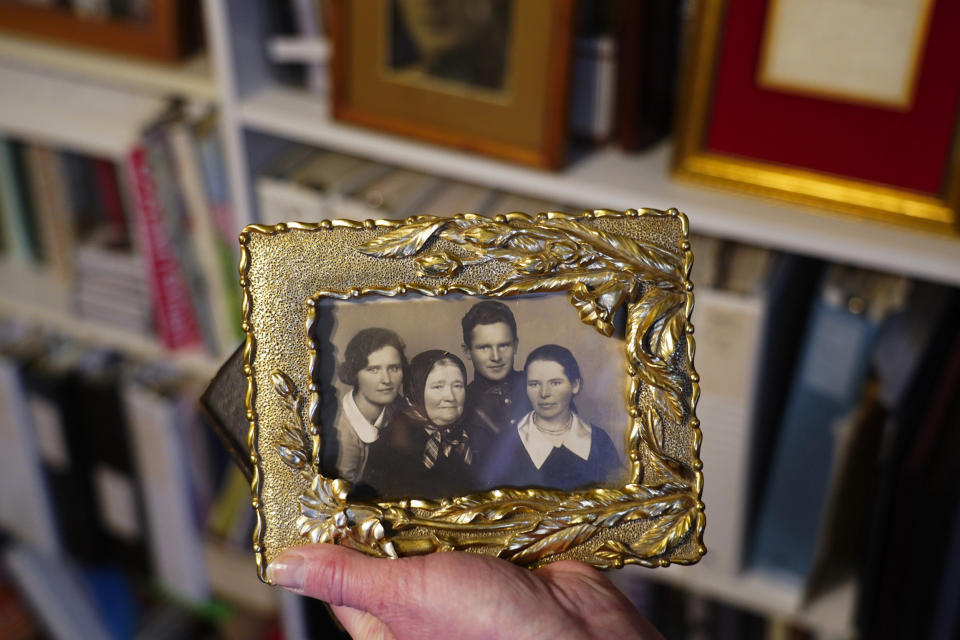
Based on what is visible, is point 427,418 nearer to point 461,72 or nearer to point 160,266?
point 461,72

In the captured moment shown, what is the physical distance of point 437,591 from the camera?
25.6 inches

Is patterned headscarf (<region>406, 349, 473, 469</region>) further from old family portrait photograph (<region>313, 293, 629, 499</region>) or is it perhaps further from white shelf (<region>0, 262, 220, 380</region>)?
white shelf (<region>0, 262, 220, 380</region>)

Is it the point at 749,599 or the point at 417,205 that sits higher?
the point at 417,205

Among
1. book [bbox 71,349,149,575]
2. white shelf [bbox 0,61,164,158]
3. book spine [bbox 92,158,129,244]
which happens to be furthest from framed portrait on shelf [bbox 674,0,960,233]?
book [bbox 71,349,149,575]

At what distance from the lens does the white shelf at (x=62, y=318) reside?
1562mm

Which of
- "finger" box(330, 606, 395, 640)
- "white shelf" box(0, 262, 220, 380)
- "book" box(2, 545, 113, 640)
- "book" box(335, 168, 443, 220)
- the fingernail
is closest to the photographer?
the fingernail

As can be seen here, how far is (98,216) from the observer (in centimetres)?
166

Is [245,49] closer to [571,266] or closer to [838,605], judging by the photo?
[571,266]

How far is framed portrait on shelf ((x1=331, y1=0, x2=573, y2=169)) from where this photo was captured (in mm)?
1010

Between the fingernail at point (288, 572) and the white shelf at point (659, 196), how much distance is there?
1.90ft

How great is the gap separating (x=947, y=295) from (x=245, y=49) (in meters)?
0.97

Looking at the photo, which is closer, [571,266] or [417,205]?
[571,266]

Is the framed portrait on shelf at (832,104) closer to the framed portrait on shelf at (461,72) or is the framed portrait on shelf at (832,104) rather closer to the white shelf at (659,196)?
the white shelf at (659,196)

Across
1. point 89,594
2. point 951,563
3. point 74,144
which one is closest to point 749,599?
point 951,563
